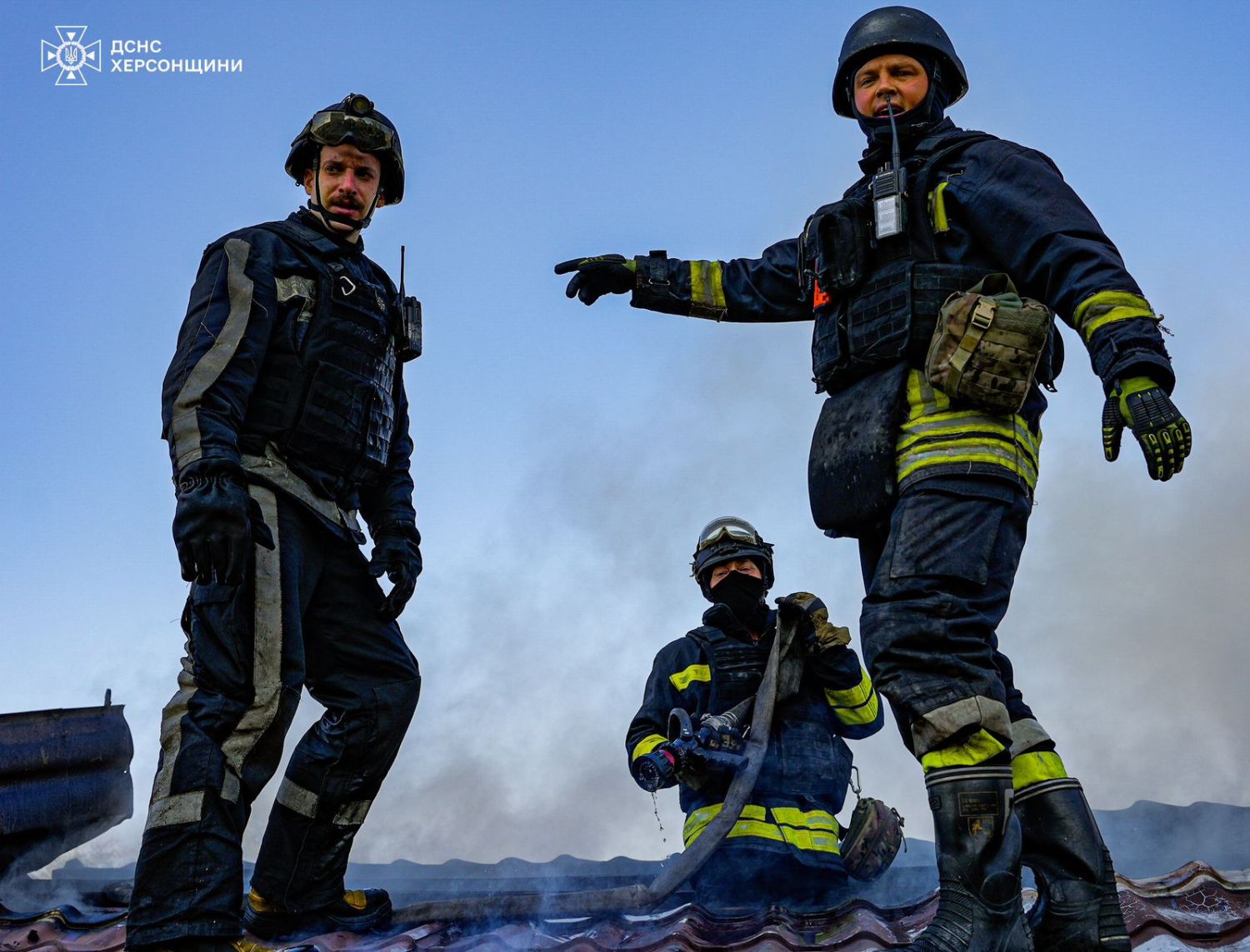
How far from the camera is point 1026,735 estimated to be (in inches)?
137

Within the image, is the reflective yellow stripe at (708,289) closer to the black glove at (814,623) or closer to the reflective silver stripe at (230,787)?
the black glove at (814,623)

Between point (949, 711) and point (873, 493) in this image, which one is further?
point (873, 493)

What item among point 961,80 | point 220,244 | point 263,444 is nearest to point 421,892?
point 263,444

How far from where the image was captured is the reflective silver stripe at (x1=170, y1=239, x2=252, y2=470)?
390 centimetres

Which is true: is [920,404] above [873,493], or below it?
above

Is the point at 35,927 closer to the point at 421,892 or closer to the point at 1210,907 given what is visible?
the point at 421,892

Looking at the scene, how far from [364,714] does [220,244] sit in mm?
1738

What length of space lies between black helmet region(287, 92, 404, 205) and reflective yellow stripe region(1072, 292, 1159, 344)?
2.68 m

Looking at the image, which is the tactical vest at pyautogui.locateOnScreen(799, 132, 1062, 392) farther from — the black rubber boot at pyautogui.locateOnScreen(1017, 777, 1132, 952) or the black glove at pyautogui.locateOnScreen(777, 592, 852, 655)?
the black glove at pyautogui.locateOnScreen(777, 592, 852, 655)

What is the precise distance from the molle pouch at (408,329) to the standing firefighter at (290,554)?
2cm

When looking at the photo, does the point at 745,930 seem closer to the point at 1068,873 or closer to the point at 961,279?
the point at 1068,873

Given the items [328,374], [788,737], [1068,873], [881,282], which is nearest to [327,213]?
[328,374]

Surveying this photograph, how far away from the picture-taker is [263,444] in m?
4.16

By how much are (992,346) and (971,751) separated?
109 centimetres
